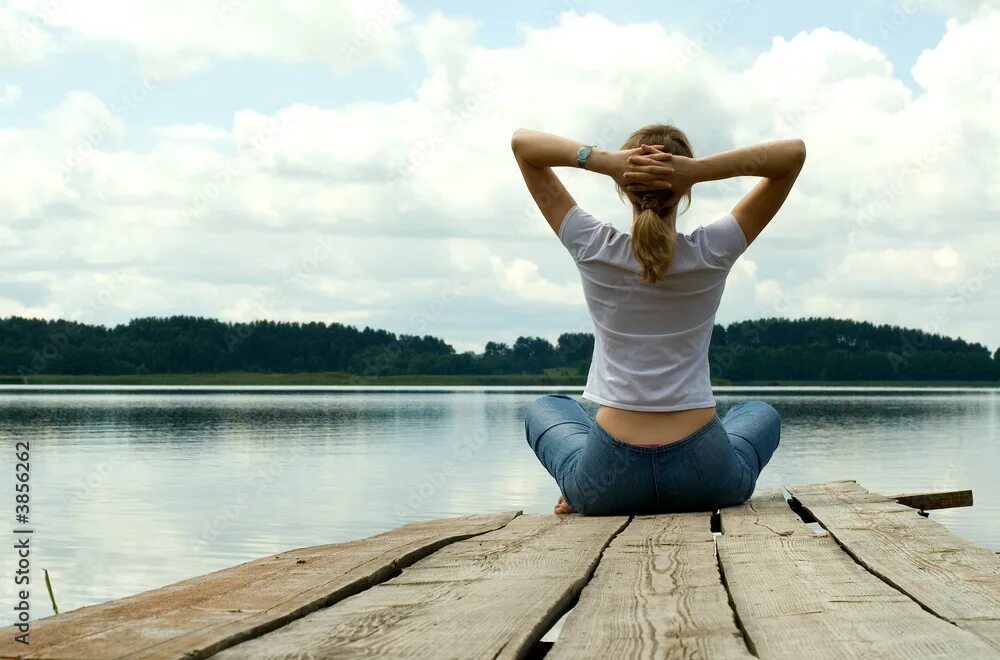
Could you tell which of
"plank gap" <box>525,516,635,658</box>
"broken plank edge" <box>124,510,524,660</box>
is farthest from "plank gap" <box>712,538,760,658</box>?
"broken plank edge" <box>124,510,524,660</box>

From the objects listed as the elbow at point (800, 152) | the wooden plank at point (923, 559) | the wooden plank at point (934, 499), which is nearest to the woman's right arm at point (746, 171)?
the elbow at point (800, 152)

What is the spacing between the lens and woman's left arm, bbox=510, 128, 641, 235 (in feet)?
14.2

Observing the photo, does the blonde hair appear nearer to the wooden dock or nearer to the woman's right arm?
the woman's right arm

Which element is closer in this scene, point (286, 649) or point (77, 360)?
point (286, 649)

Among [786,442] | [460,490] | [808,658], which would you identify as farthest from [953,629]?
[786,442]

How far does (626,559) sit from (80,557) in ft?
23.5

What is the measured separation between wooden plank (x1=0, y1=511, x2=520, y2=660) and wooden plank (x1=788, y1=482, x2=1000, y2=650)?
1.34 metres

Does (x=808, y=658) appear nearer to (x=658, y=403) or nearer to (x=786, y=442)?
(x=658, y=403)

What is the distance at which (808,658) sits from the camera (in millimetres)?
1945

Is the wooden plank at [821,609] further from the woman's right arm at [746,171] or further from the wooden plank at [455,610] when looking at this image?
the woman's right arm at [746,171]

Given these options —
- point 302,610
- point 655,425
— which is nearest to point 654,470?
point 655,425

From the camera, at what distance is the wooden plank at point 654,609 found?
2.02 metres

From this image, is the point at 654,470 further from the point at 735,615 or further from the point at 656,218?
the point at 735,615

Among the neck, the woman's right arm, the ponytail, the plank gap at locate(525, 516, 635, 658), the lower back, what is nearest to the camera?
the plank gap at locate(525, 516, 635, 658)
